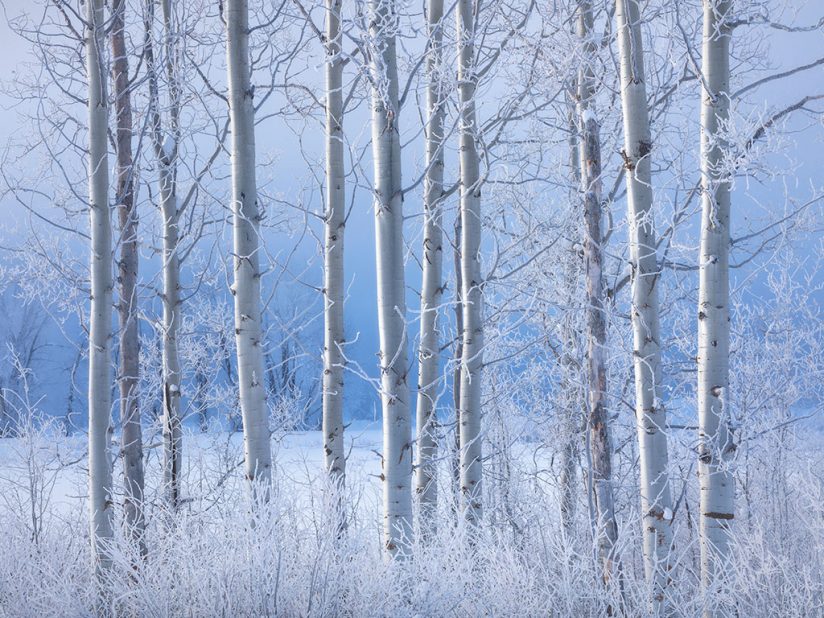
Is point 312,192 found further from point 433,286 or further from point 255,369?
point 255,369

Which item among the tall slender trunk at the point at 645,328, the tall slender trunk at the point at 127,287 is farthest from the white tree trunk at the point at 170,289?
the tall slender trunk at the point at 645,328

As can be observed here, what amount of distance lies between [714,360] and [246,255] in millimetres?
3402

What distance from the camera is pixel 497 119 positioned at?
699 centimetres

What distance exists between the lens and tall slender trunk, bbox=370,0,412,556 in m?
4.96

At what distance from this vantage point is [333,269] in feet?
25.0

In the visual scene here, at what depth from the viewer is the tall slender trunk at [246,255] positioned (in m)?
5.64

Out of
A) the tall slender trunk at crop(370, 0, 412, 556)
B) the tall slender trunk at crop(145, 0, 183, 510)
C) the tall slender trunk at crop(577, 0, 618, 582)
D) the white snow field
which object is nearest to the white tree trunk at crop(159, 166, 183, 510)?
the tall slender trunk at crop(145, 0, 183, 510)

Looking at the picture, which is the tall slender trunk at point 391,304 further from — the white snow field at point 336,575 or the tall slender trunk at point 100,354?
the tall slender trunk at point 100,354

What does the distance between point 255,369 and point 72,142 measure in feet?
8.70

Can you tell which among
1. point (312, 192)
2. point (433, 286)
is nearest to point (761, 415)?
point (433, 286)

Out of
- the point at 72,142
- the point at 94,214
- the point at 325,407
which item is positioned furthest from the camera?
the point at 325,407

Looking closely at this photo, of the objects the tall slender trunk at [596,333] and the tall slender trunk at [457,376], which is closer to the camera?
the tall slender trunk at [596,333]

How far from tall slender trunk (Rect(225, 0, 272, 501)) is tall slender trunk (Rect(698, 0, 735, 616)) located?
121 inches

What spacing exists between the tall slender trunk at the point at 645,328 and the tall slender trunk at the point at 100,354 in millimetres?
3938
